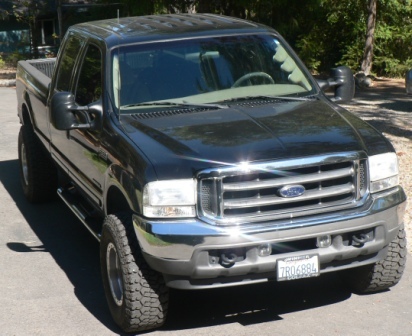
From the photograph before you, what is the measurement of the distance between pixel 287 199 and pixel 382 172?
749 millimetres

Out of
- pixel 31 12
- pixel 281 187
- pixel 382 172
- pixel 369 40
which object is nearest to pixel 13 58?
pixel 31 12

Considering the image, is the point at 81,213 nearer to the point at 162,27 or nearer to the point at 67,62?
the point at 67,62

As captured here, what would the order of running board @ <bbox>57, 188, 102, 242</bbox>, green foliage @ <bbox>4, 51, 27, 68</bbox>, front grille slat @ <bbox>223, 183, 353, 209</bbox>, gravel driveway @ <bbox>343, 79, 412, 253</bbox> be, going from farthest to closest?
green foliage @ <bbox>4, 51, 27, 68</bbox>
gravel driveway @ <bbox>343, 79, 412, 253</bbox>
running board @ <bbox>57, 188, 102, 242</bbox>
front grille slat @ <bbox>223, 183, 353, 209</bbox>

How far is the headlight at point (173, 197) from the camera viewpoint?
17.7 ft

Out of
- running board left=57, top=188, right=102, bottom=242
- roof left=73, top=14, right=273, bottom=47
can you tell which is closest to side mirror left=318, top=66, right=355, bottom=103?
roof left=73, top=14, right=273, bottom=47

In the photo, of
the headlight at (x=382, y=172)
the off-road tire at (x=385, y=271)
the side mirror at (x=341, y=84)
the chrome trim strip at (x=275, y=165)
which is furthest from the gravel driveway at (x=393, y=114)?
the chrome trim strip at (x=275, y=165)

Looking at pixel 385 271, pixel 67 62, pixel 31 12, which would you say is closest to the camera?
pixel 385 271

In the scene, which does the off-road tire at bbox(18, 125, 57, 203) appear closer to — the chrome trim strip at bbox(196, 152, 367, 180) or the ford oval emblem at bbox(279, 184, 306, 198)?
the chrome trim strip at bbox(196, 152, 367, 180)

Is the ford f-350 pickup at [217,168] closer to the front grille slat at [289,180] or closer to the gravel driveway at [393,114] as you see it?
the front grille slat at [289,180]

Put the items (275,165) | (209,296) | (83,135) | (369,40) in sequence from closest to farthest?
(275,165) < (209,296) < (83,135) < (369,40)

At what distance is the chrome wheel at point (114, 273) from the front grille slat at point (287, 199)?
0.97m

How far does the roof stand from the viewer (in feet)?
22.7

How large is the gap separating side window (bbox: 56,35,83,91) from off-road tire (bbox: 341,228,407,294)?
301 cm

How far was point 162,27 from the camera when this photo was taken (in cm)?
716
